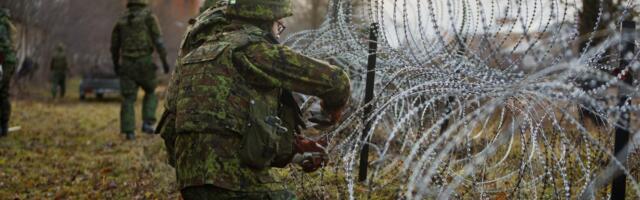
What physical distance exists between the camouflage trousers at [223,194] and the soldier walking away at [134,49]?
567 centimetres

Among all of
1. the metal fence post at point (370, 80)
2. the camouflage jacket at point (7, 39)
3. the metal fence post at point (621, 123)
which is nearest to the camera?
the metal fence post at point (621, 123)

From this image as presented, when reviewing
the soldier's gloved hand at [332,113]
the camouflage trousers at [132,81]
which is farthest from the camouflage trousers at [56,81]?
the soldier's gloved hand at [332,113]

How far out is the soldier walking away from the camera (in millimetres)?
8312

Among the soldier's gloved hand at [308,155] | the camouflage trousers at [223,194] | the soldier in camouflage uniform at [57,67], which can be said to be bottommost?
the soldier in camouflage uniform at [57,67]

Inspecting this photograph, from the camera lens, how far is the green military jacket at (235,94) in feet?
9.12

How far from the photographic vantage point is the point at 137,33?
830 centimetres

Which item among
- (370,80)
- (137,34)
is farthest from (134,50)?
(370,80)

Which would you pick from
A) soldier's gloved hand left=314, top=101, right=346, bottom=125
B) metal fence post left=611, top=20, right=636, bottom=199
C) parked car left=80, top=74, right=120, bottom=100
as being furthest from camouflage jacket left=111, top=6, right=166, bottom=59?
parked car left=80, top=74, right=120, bottom=100

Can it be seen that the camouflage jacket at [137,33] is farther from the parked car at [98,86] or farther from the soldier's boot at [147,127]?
the parked car at [98,86]

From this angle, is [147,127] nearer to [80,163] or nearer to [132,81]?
[132,81]

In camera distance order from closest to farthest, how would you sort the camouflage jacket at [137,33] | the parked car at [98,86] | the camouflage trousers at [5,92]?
the camouflage trousers at [5,92], the camouflage jacket at [137,33], the parked car at [98,86]

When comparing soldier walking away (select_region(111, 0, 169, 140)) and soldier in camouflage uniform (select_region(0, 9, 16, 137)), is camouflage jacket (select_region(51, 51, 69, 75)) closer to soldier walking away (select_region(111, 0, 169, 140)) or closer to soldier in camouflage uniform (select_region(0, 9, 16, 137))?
soldier in camouflage uniform (select_region(0, 9, 16, 137))

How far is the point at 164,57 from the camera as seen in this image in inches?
333

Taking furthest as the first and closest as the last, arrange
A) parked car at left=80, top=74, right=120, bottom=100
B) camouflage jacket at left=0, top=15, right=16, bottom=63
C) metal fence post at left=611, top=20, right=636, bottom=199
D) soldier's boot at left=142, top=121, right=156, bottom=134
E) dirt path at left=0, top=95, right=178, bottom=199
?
parked car at left=80, top=74, right=120, bottom=100
soldier's boot at left=142, top=121, right=156, bottom=134
camouflage jacket at left=0, top=15, right=16, bottom=63
dirt path at left=0, top=95, right=178, bottom=199
metal fence post at left=611, top=20, right=636, bottom=199
